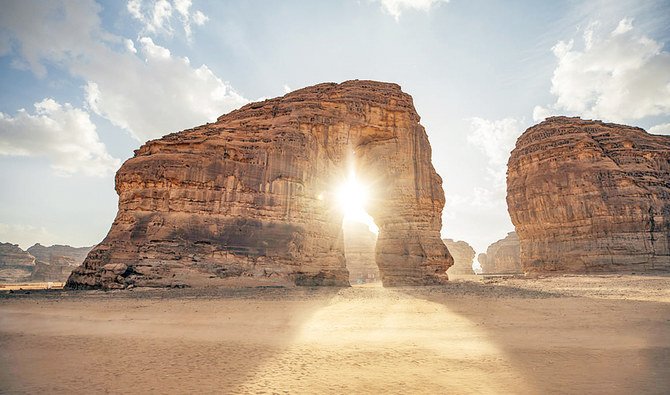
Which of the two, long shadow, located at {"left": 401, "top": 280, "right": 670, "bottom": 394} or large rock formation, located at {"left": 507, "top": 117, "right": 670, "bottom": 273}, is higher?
large rock formation, located at {"left": 507, "top": 117, "right": 670, "bottom": 273}

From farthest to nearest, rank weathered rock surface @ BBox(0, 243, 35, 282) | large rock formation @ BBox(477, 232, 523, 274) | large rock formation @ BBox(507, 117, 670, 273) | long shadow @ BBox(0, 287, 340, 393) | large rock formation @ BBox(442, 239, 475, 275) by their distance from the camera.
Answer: large rock formation @ BBox(442, 239, 475, 275) < large rock formation @ BBox(477, 232, 523, 274) < weathered rock surface @ BBox(0, 243, 35, 282) < large rock formation @ BBox(507, 117, 670, 273) < long shadow @ BBox(0, 287, 340, 393)

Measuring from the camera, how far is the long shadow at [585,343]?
4.34 m

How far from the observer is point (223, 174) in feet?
71.2

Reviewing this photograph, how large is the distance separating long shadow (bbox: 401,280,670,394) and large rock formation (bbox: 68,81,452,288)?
1303 cm


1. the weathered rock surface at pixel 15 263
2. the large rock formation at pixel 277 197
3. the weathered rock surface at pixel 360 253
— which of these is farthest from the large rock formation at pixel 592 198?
the weathered rock surface at pixel 15 263

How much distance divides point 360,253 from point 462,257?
24911 mm

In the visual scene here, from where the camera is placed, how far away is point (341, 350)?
6.11 meters

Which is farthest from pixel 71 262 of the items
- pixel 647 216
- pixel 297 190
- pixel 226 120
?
pixel 647 216

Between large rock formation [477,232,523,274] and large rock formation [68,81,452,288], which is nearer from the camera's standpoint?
large rock formation [68,81,452,288]

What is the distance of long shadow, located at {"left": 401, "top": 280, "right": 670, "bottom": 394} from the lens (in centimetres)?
434

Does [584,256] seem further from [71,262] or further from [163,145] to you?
[71,262]

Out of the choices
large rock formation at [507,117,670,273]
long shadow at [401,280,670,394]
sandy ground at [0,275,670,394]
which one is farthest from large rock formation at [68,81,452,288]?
large rock formation at [507,117,670,273]

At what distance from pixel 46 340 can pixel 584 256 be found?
37200 mm

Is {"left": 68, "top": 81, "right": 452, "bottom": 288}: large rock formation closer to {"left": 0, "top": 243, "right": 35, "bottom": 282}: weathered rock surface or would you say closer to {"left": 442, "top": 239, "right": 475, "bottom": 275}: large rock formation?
{"left": 442, "top": 239, "right": 475, "bottom": 275}: large rock formation
